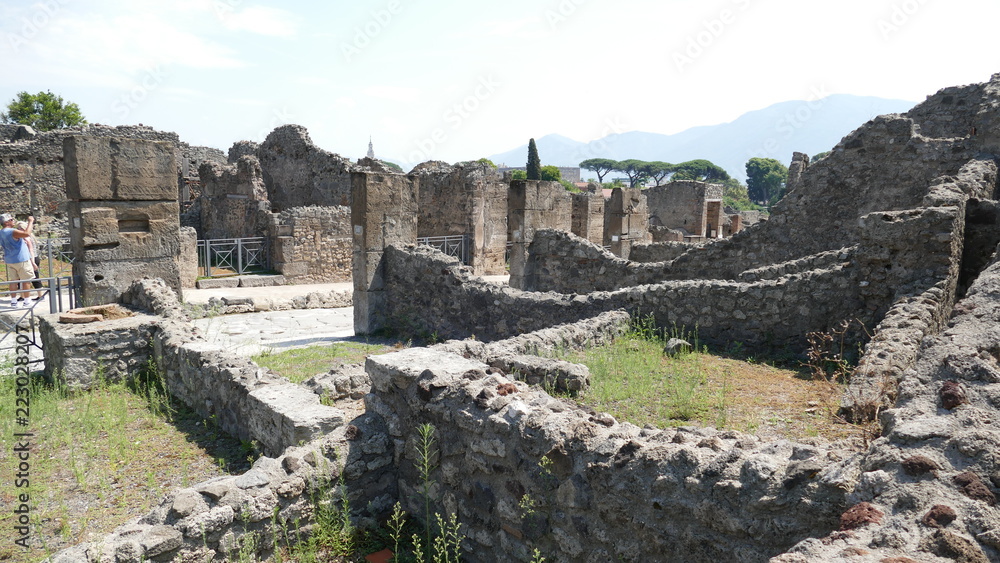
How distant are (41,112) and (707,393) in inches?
2007

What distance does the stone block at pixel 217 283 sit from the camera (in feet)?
55.2

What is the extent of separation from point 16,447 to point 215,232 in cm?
1956

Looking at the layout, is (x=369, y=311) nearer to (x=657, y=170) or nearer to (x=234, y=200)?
(x=234, y=200)

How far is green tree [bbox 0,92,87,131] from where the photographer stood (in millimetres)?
43031

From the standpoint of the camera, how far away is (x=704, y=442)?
3363mm

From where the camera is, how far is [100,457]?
5.68 metres

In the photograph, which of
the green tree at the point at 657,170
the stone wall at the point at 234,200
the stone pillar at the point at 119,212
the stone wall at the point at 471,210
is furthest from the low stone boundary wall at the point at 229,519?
the green tree at the point at 657,170

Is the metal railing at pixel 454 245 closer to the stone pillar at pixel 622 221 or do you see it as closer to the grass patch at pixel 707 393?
the stone pillar at pixel 622 221

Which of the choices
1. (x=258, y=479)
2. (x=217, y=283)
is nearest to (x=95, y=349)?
(x=258, y=479)

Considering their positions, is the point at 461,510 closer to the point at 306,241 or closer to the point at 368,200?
the point at 368,200

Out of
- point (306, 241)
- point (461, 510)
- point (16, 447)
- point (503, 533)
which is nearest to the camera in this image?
point (503, 533)

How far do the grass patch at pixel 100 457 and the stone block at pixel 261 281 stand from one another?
9786mm

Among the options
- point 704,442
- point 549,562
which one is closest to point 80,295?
point 549,562

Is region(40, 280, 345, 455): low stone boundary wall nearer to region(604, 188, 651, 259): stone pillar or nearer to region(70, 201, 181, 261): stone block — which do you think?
region(70, 201, 181, 261): stone block
